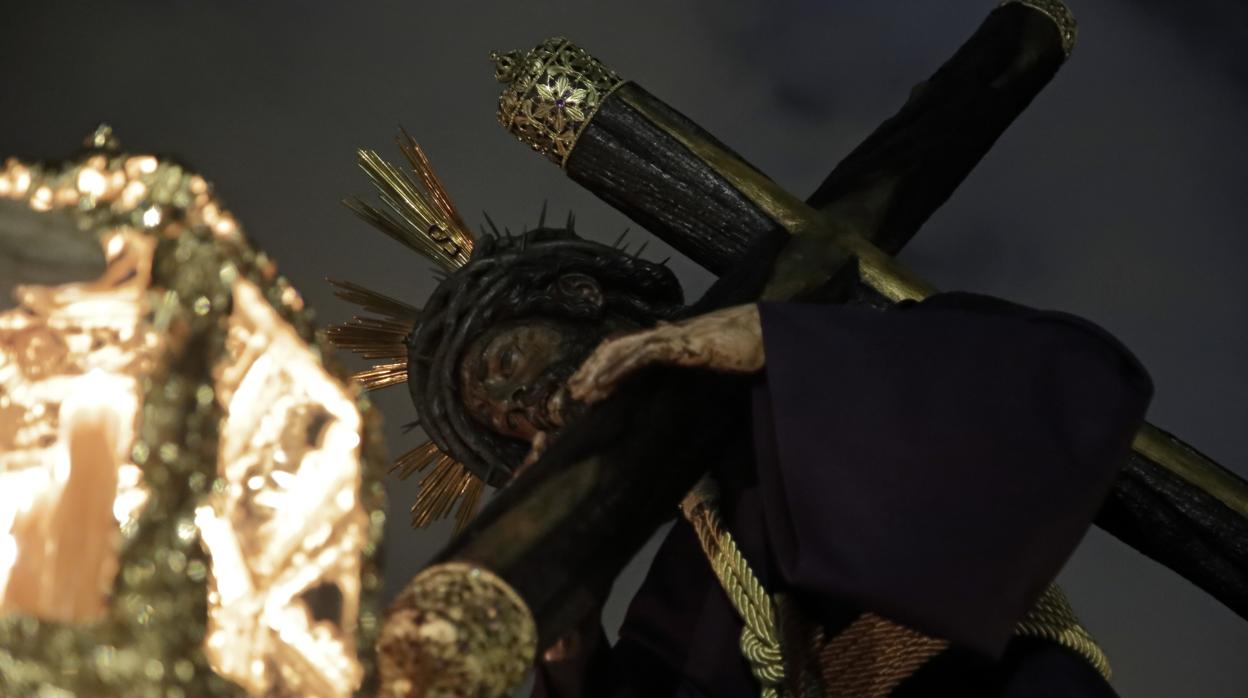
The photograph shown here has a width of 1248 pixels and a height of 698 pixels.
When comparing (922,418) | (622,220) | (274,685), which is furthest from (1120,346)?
(622,220)

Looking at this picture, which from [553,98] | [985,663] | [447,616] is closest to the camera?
[447,616]

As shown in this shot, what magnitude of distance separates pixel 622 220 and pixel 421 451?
1309 millimetres

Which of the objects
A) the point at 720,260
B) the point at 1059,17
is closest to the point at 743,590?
the point at 720,260

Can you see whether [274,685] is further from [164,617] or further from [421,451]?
[421,451]

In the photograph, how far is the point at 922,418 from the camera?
1.26m

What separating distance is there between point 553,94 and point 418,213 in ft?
1.11

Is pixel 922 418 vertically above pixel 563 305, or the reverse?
pixel 922 418

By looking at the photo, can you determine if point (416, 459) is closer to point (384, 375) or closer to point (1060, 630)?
point (384, 375)

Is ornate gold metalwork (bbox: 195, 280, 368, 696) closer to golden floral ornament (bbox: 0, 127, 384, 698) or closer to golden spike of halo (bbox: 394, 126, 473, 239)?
golden floral ornament (bbox: 0, 127, 384, 698)

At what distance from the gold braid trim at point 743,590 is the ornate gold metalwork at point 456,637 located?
34cm

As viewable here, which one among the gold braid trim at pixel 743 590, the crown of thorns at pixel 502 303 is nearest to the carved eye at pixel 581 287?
the crown of thorns at pixel 502 303

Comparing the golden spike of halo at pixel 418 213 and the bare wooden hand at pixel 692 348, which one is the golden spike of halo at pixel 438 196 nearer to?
the golden spike of halo at pixel 418 213

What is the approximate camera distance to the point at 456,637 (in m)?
1.07

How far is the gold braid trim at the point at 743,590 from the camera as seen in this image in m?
1.41
